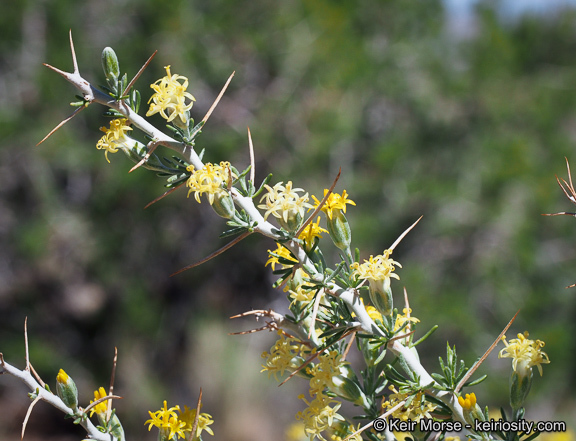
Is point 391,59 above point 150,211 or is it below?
above

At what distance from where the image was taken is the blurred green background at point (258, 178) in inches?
191

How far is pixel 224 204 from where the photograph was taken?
87 cm

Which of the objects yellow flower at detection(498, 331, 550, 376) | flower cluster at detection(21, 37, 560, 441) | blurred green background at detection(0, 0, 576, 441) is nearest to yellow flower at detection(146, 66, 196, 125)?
flower cluster at detection(21, 37, 560, 441)

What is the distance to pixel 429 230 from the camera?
5.75m

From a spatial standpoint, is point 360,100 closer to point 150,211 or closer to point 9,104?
point 150,211

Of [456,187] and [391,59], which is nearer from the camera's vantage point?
[456,187]

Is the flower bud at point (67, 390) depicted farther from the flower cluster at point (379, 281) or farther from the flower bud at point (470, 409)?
the flower bud at point (470, 409)

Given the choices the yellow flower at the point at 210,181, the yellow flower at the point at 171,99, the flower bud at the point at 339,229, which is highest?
the yellow flower at the point at 171,99

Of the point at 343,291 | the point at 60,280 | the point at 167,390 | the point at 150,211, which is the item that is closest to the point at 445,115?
the point at 150,211

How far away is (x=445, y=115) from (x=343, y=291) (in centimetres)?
621

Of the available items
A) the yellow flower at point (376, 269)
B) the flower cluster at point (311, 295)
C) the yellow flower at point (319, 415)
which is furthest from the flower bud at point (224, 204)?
the yellow flower at point (319, 415)

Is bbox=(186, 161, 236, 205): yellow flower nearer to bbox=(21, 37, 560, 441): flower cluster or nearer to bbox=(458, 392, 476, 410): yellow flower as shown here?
bbox=(21, 37, 560, 441): flower cluster

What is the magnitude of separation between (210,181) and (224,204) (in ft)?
0.16

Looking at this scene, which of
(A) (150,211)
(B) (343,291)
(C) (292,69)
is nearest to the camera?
(B) (343,291)
